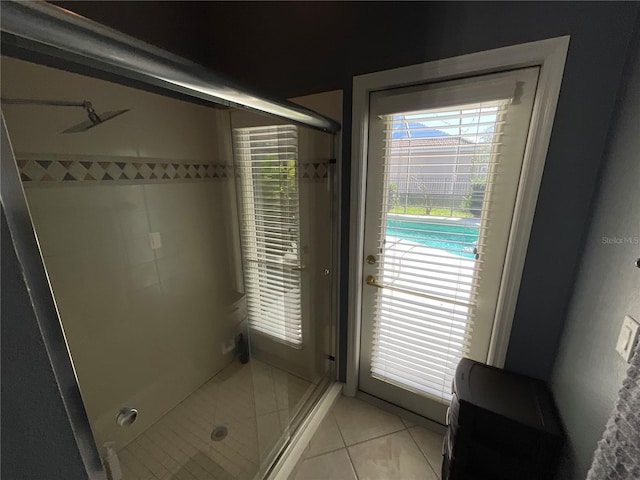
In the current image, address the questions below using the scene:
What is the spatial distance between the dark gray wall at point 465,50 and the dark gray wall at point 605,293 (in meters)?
0.07

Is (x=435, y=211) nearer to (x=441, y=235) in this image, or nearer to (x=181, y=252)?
(x=441, y=235)

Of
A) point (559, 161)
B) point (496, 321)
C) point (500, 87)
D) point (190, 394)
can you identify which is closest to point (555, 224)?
point (559, 161)

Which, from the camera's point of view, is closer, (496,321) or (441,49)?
(441,49)

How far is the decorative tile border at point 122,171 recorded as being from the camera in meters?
1.05

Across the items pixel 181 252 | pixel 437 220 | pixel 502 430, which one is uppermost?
pixel 437 220

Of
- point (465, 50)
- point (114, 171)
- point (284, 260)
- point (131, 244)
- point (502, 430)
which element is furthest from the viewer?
point (284, 260)

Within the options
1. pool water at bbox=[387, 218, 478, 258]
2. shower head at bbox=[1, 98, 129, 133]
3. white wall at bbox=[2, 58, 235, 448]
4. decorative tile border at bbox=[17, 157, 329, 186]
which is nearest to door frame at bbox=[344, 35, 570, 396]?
pool water at bbox=[387, 218, 478, 258]

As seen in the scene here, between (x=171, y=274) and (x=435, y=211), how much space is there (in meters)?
1.55

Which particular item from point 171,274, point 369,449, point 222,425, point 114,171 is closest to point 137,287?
point 171,274

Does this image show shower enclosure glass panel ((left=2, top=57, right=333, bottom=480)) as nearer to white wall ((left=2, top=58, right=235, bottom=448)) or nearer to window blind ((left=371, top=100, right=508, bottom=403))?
white wall ((left=2, top=58, right=235, bottom=448))

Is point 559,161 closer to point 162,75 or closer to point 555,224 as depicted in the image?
point 555,224

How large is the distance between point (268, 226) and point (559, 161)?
1470 millimetres

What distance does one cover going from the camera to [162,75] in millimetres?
683

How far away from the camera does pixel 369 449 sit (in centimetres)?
148
